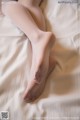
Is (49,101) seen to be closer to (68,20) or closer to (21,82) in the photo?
(21,82)

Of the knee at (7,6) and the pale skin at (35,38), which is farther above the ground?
the knee at (7,6)

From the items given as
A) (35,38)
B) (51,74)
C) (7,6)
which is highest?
(7,6)

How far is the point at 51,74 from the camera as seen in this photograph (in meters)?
0.65

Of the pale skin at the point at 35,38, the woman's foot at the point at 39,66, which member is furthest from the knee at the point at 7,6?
the woman's foot at the point at 39,66

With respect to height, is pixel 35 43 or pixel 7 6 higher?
pixel 7 6

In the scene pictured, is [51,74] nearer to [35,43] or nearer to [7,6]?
[35,43]

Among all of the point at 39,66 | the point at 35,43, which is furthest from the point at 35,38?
the point at 39,66

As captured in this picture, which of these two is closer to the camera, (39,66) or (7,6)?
(39,66)

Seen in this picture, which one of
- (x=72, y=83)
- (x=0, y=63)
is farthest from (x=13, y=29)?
(x=72, y=83)

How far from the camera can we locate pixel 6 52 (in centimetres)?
71

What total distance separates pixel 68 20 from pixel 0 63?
1.03 ft

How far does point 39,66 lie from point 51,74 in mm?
54

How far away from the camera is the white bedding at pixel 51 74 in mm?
570

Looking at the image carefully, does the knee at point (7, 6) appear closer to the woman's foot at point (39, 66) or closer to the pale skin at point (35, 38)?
the pale skin at point (35, 38)
